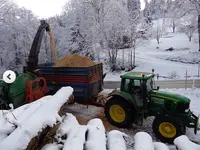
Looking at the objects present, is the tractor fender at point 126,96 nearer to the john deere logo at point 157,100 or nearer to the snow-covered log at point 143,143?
the john deere logo at point 157,100

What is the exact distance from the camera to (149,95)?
6.29 metres

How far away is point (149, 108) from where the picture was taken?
632cm

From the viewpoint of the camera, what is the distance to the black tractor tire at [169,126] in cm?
557

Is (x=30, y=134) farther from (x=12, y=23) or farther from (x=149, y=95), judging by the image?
(x=12, y=23)

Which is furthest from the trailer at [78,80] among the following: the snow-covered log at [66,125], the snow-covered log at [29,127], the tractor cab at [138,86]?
the snow-covered log at [29,127]

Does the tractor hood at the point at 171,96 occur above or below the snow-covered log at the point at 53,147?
below

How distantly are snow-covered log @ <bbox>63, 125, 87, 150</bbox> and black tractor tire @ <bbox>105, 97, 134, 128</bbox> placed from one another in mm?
4309

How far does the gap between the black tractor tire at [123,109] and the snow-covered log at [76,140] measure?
4309 mm

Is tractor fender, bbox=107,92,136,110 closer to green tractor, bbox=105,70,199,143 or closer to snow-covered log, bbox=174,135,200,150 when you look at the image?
green tractor, bbox=105,70,199,143

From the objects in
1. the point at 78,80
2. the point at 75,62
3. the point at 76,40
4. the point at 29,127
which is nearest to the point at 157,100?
the point at 78,80

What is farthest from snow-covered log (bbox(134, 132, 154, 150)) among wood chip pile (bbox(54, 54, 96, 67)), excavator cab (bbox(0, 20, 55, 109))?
wood chip pile (bbox(54, 54, 96, 67))

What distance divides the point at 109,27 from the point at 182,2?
1071 centimetres

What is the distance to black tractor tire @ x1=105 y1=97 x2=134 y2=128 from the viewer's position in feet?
21.3

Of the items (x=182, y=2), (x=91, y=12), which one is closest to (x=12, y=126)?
(x=91, y=12)
